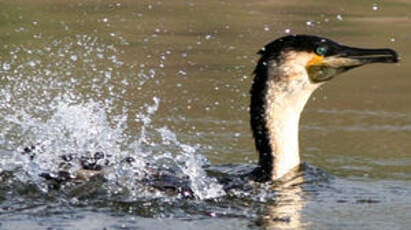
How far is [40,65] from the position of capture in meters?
12.1

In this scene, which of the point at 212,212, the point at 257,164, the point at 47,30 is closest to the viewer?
the point at 212,212

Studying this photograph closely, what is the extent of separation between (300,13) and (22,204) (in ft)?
35.6

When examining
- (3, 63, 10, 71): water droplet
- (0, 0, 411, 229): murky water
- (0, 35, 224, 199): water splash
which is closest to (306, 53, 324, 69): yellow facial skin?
(0, 0, 411, 229): murky water

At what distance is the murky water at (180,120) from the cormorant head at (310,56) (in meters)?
0.80

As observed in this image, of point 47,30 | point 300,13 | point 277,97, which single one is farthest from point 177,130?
point 300,13

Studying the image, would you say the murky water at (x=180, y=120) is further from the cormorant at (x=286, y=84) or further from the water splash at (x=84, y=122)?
the cormorant at (x=286, y=84)

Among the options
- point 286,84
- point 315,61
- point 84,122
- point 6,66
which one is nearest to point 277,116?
point 286,84

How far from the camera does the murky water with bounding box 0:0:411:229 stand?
22.2 ft

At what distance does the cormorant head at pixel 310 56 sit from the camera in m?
7.58

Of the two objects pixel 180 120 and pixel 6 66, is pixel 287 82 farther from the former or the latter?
pixel 6 66

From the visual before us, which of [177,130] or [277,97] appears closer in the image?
[277,97]

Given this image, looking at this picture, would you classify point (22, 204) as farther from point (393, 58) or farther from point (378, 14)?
point (378, 14)

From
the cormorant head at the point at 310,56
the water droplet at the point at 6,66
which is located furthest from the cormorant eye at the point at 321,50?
the water droplet at the point at 6,66

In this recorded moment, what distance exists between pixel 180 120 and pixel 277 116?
2179 millimetres
